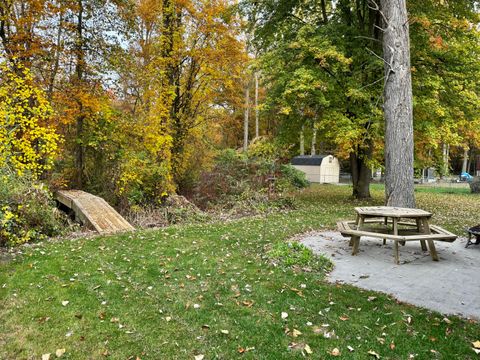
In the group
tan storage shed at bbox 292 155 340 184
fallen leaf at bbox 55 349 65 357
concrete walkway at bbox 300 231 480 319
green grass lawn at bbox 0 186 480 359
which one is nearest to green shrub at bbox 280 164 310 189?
concrete walkway at bbox 300 231 480 319

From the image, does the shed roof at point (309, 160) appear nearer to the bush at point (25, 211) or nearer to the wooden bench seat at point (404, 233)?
the wooden bench seat at point (404, 233)

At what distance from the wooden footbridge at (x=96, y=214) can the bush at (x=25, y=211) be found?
54 cm

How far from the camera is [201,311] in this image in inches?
140

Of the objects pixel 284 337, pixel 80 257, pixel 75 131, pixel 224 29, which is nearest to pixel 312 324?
pixel 284 337

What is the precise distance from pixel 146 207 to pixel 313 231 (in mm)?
4806

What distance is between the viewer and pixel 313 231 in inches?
294

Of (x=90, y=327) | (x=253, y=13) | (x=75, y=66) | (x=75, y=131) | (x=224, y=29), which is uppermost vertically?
(x=253, y=13)

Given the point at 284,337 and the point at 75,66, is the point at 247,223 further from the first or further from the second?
the point at 75,66

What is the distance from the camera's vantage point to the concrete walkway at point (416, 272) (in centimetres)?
378

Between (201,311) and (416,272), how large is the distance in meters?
2.91

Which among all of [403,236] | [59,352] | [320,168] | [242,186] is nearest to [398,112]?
[403,236]

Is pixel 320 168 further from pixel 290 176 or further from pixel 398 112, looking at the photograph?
pixel 398 112

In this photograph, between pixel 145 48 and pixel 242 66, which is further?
pixel 145 48

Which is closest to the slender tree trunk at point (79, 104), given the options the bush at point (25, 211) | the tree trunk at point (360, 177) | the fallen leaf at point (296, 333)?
the bush at point (25, 211)
